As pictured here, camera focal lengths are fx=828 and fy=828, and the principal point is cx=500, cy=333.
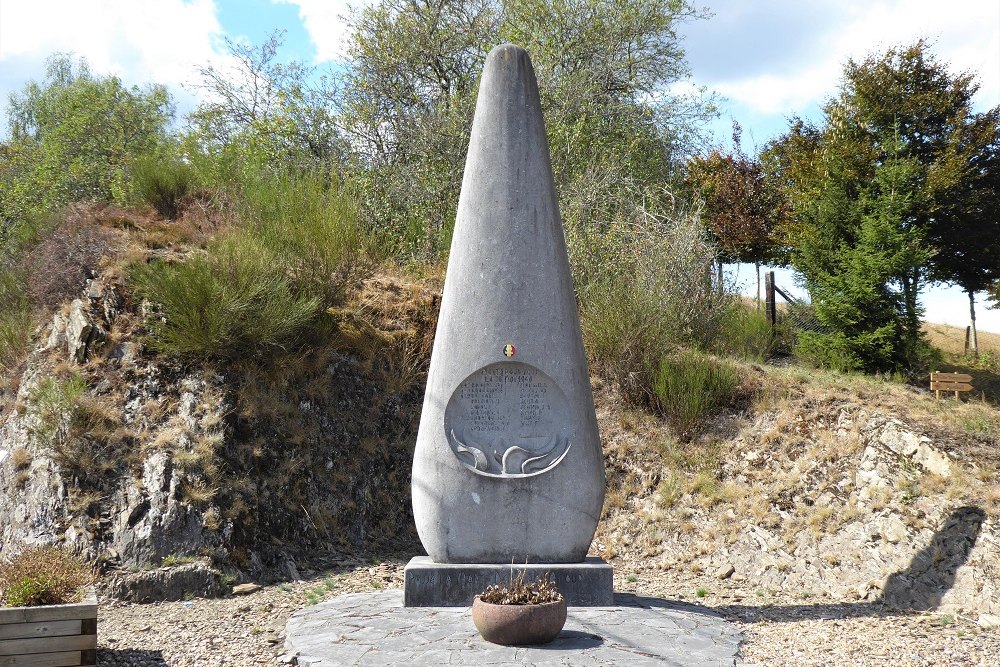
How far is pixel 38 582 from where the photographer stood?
5027 millimetres

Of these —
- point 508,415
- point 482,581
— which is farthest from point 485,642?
point 508,415

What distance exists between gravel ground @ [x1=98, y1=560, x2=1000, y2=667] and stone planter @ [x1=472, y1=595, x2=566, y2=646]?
1.25m

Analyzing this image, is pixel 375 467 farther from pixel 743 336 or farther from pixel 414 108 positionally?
pixel 414 108

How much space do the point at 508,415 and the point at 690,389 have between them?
4.20m

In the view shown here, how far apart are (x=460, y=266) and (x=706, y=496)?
4.33 meters

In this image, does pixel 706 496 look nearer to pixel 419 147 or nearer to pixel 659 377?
pixel 659 377

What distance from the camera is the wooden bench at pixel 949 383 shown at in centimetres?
986

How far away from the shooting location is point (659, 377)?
10.0 metres

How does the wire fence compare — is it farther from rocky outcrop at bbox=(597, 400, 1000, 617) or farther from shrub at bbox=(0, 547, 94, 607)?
shrub at bbox=(0, 547, 94, 607)

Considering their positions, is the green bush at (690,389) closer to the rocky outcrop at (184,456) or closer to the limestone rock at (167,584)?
the rocky outcrop at (184,456)

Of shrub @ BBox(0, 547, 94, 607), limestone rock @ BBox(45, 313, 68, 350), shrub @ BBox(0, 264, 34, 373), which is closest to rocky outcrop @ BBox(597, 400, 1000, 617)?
shrub @ BBox(0, 547, 94, 607)

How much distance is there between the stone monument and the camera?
6188 mm

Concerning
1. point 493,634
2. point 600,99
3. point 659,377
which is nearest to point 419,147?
point 600,99

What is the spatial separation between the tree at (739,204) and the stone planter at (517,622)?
41.5ft
